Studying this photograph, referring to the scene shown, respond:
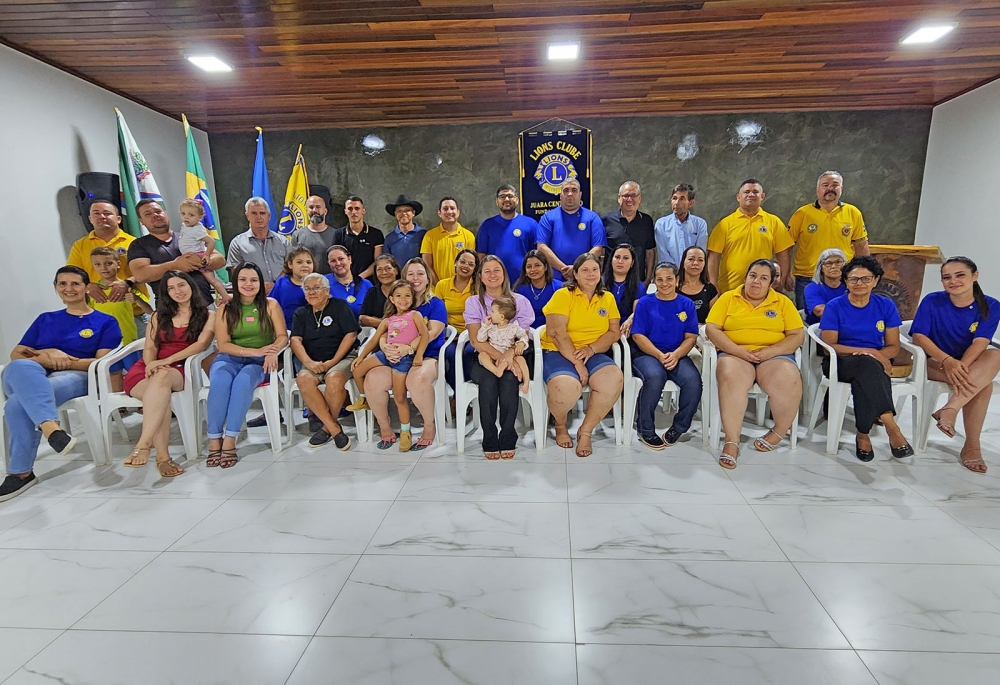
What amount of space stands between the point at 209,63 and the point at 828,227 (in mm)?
4694

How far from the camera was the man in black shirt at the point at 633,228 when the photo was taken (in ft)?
13.4

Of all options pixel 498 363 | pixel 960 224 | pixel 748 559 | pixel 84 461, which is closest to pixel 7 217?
pixel 84 461

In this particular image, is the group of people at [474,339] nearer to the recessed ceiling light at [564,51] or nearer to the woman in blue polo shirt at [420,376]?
the woman in blue polo shirt at [420,376]

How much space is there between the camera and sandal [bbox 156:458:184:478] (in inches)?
108

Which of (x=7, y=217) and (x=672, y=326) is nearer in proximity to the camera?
(x=672, y=326)

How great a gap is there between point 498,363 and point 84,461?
2.39m

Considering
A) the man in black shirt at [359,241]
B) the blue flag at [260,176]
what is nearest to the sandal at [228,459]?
the man in black shirt at [359,241]

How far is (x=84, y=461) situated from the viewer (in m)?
2.99

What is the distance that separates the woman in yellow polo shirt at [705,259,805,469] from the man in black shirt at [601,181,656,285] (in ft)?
3.73

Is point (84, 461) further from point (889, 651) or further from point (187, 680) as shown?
point (889, 651)

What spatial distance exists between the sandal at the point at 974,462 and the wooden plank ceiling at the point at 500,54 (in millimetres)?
2543

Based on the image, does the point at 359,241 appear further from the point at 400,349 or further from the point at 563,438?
the point at 563,438

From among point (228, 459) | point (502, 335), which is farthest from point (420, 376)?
point (228, 459)

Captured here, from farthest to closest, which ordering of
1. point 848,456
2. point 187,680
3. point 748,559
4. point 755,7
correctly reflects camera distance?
point 755,7 < point 848,456 < point 748,559 < point 187,680
